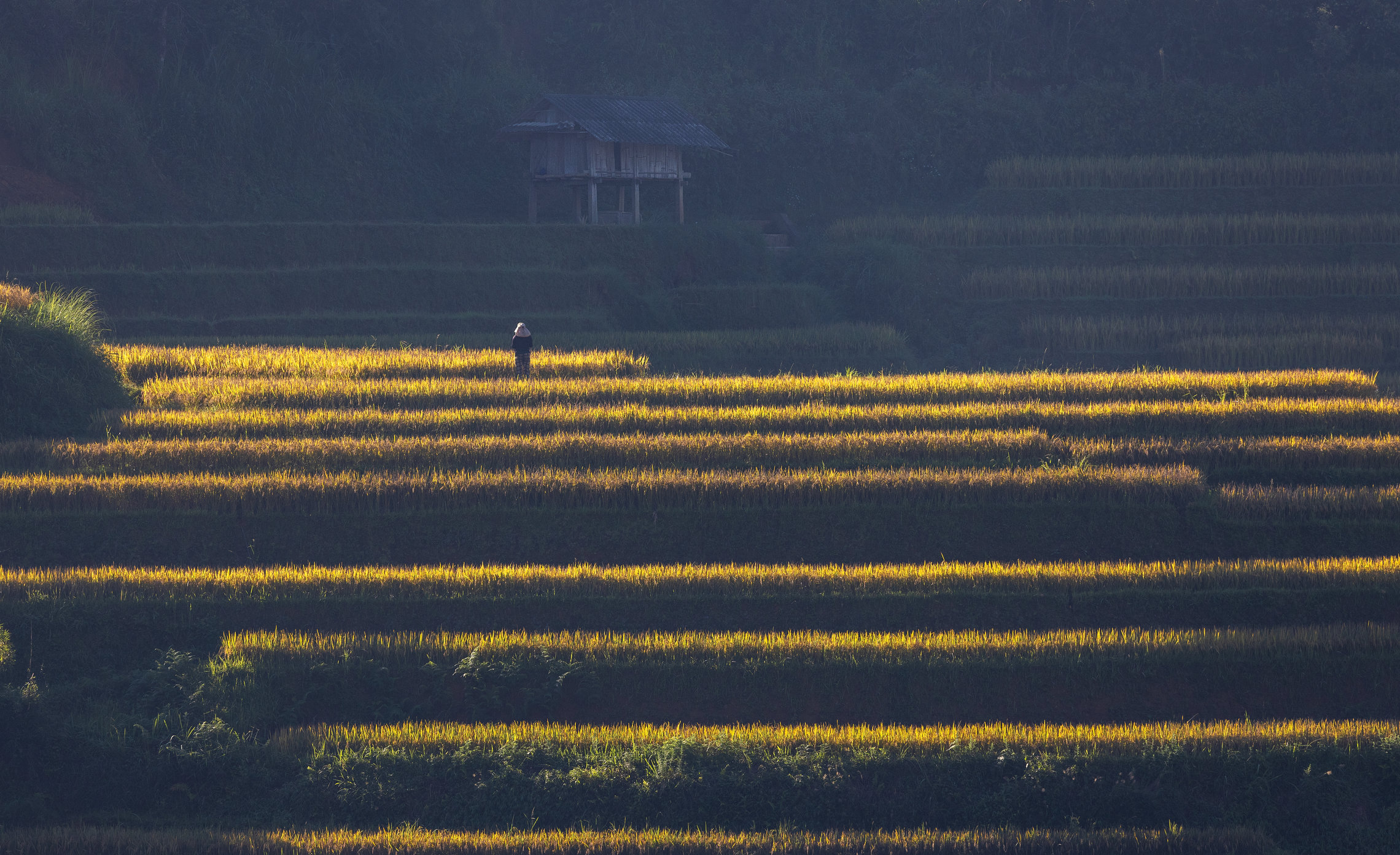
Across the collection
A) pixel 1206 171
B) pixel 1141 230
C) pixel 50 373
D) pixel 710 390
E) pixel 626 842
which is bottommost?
pixel 626 842

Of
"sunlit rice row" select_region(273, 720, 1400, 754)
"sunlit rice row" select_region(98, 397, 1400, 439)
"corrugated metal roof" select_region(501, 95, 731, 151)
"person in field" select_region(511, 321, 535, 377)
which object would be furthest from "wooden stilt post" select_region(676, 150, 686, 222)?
"sunlit rice row" select_region(273, 720, 1400, 754)

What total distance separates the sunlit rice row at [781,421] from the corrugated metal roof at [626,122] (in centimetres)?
1330

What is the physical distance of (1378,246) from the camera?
2748 centimetres

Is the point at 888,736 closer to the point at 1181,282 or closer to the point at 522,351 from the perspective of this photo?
the point at 522,351

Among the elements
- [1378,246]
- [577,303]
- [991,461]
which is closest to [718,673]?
[991,461]

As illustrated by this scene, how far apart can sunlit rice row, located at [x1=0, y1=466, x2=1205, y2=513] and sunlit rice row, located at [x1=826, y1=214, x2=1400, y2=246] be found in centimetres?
1632

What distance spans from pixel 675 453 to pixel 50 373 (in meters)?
7.69

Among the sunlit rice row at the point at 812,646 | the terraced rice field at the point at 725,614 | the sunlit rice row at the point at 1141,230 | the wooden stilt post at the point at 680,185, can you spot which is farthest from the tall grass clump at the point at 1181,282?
the sunlit rice row at the point at 812,646

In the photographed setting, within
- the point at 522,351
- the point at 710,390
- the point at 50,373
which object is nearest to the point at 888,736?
the point at 710,390

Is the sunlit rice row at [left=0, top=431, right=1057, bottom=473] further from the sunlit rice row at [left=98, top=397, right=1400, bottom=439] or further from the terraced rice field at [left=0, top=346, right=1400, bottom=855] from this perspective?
the sunlit rice row at [left=98, top=397, right=1400, bottom=439]

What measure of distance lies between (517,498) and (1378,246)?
23042 mm

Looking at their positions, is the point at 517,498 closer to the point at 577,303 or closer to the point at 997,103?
the point at 577,303

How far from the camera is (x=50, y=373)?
14.9m

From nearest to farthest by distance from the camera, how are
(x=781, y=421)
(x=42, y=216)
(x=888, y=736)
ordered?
(x=888, y=736)
(x=781, y=421)
(x=42, y=216)
